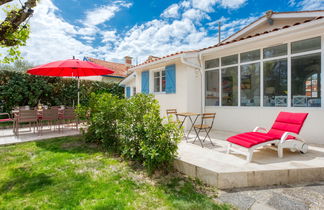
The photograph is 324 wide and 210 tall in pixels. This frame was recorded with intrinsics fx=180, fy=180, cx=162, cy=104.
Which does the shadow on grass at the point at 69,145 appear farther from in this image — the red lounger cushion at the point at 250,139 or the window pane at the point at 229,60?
the window pane at the point at 229,60

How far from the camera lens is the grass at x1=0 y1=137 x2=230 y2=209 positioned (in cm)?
263

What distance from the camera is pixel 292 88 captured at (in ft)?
18.2

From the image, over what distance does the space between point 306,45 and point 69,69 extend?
8478mm

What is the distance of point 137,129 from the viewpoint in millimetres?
3926

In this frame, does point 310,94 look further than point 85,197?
Yes

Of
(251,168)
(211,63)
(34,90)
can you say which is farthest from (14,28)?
(34,90)

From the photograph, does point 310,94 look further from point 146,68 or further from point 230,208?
point 146,68

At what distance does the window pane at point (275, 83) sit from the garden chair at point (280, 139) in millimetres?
1297

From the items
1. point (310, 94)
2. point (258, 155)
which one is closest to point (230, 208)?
point (258, 155)

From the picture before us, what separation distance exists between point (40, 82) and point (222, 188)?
10831 mm

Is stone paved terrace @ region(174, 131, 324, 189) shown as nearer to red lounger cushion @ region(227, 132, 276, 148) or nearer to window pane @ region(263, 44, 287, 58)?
red lounger cushion @ region(227, 132, 276, 148)

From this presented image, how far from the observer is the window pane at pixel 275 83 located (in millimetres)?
5738

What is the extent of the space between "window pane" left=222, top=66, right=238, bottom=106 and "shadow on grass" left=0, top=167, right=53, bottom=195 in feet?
20.6

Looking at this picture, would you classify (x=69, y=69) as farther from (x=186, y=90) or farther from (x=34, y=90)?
(x=186, y=90)
